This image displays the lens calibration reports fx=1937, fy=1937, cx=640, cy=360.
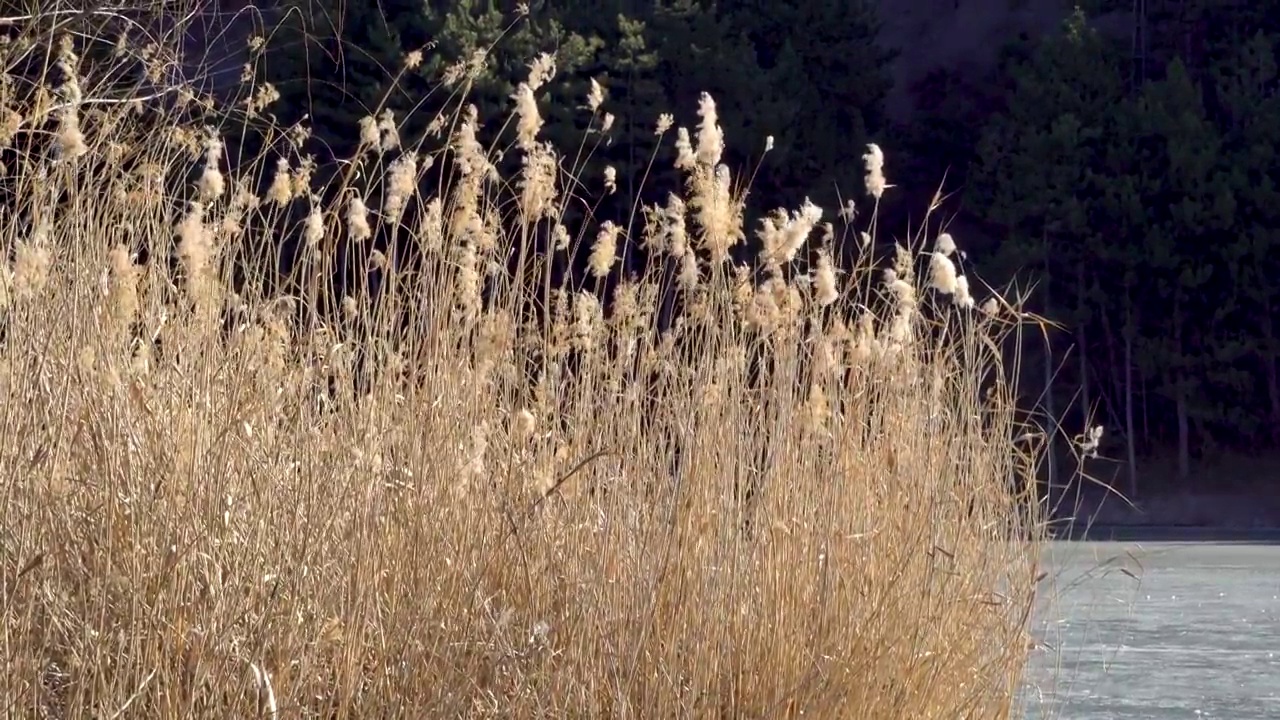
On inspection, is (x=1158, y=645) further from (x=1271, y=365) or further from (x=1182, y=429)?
(x=1271, y=365)

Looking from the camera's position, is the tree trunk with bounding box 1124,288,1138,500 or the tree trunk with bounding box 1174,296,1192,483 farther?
the tree trunk with bounding box 1174,296,1192,483

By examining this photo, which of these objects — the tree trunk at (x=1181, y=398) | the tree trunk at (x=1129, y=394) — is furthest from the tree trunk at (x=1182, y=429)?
the tree trunk at (x=1129, y=394)

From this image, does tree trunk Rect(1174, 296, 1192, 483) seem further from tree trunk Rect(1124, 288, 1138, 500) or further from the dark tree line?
tree trunk Rect(1124, 288, 1138, 500)

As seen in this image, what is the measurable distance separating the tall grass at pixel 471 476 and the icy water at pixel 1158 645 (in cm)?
69

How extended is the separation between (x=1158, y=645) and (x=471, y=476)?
20.0 feet

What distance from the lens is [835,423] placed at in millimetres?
4410

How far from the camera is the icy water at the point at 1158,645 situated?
5.53m

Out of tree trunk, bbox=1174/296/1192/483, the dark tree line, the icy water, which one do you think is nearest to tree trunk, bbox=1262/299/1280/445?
the dark tree line

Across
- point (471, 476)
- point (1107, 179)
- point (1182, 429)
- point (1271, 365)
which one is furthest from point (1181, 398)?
point (471, 476)

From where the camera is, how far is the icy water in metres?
5.53

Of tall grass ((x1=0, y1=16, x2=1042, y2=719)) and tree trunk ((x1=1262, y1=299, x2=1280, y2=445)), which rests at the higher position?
tall grass ((x1=0, y1=16, x2=1042, y2=719))

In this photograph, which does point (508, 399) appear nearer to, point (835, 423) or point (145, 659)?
point (835, 423)

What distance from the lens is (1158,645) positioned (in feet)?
30.4

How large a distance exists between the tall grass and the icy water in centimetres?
69
